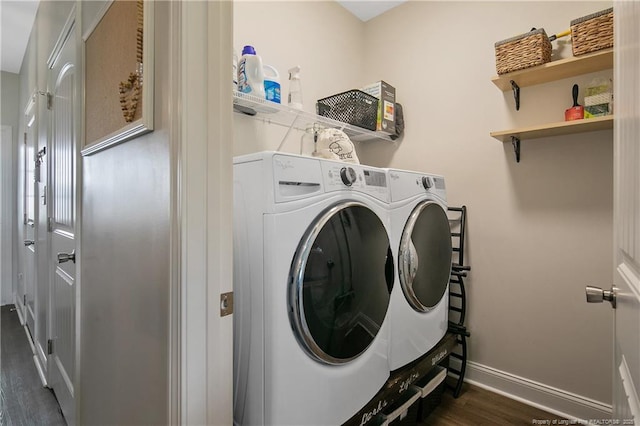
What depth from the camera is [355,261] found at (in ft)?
3.73

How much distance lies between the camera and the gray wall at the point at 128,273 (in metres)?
0.82

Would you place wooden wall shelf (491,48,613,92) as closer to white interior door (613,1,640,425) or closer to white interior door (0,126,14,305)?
white interior door (613,1,640,425)

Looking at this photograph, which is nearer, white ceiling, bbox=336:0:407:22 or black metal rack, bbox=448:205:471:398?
black metal rack, bbox=448:205:471:398

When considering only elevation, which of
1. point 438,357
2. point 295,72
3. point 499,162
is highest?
point 295,72

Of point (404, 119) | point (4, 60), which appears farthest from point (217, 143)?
point (4, 60)

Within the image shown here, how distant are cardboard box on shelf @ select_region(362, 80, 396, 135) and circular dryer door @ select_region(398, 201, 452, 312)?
0.79m

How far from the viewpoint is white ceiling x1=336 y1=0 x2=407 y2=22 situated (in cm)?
240

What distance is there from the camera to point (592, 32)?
5.01 ft

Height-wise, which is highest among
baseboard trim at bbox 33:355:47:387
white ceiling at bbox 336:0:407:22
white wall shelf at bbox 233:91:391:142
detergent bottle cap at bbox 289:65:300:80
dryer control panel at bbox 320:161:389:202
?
white ceiling at bbox 336:0:407:22

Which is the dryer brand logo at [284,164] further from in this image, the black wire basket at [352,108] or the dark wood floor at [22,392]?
the dark wood floor at [22,392]

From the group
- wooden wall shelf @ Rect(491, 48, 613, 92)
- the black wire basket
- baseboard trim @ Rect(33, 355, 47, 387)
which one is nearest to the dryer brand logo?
the black wire basket

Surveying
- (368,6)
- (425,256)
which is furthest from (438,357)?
(368,6)

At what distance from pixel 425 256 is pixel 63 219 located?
1.88m

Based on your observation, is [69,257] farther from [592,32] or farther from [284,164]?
[592,32]
